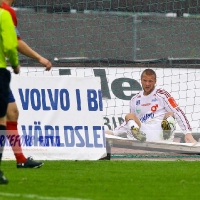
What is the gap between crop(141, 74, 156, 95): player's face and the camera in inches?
518

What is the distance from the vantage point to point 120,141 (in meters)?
12.5

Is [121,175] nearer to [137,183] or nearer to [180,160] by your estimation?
[137,183]

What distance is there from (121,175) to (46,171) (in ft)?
3.03

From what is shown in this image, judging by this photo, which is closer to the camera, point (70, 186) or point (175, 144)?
point (70, 186)

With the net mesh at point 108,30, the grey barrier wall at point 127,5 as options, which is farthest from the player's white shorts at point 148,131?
the grey barrier wall at point 127,5

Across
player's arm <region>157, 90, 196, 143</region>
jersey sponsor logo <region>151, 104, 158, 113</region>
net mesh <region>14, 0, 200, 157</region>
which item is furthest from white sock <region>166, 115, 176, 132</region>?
net mesh <region>14, 0, 200, 157</region>

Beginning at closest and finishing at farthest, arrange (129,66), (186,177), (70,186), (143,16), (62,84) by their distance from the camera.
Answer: (70,186) < (186,177) < (62,84) < (129,66) < (143,16)

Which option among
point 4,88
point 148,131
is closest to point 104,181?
point 4,88

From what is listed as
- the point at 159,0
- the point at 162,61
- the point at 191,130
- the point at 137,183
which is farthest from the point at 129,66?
the point at 137,183

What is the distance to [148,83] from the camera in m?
13.2

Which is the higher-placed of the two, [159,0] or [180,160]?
[159,0]

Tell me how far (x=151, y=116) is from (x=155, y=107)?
15cm

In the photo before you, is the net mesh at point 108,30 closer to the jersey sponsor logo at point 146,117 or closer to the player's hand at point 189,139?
the jersey sponsor logo at point 146,117

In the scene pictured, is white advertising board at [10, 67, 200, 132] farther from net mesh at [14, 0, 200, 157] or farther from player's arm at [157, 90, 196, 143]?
net mesh at [14, 0, 200, 157]
